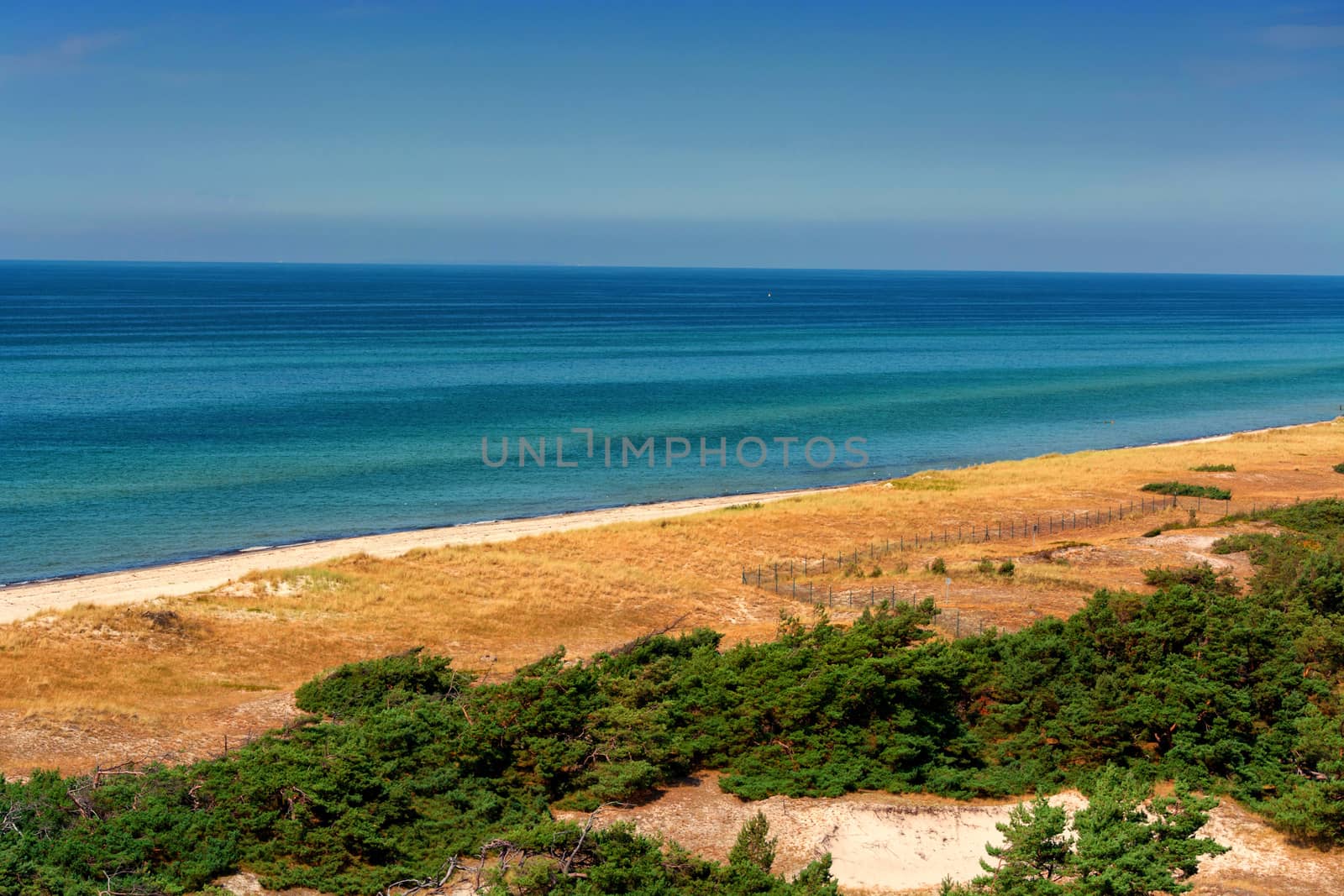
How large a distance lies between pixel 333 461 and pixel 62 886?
55.1 metres

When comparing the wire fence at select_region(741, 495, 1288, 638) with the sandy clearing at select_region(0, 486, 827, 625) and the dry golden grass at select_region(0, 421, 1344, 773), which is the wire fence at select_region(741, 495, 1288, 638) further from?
the sandy clearing at select_region(0, 486, 827, 625)

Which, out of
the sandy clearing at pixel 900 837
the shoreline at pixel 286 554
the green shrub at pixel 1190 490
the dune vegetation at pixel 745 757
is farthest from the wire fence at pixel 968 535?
the sandy clearing at pixel 900 837

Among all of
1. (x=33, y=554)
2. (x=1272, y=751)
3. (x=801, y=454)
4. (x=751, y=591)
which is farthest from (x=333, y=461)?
(x=1272, y=751)

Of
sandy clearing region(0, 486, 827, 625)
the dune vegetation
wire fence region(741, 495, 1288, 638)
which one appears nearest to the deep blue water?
sandy clearing region(0, 486, 827, 625)

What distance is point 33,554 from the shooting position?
45688 mm

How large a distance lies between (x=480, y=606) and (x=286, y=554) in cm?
1401

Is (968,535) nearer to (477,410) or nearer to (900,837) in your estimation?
(900,837)

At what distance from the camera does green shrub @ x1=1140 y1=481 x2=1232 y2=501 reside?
5194cm

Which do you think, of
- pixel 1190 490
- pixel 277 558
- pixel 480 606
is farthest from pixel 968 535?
pixel 277 558

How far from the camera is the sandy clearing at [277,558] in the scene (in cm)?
3834

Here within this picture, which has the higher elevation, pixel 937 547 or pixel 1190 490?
pixel 1190 490

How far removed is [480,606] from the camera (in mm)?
36344

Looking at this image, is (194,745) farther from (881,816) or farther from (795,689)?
(881,816)

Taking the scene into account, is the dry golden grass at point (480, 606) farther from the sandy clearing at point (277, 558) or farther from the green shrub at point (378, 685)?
the sandy clearing at point (277, 558)
